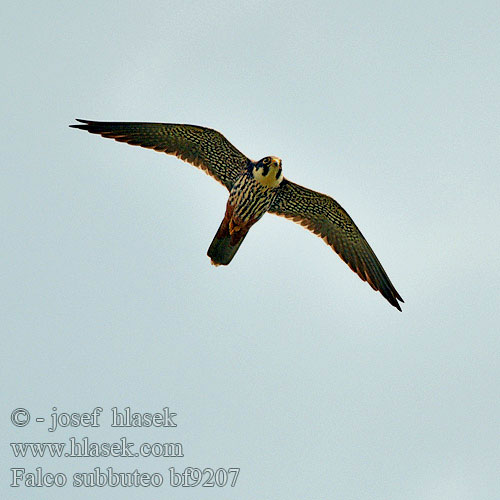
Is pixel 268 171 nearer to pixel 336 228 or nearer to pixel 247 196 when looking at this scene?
pixel 247 196

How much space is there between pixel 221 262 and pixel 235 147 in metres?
2.10

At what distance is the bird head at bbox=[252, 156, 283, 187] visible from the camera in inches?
563

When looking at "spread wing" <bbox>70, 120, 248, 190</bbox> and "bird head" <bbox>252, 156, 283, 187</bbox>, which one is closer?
"bird head" <bbox>252, 156, 283, 187</bbox>

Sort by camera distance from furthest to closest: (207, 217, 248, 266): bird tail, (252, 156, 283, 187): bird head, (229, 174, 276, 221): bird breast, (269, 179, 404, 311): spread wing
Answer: (269, 179, 404, 311): spread wing → (207, 217, 248, 266): bird tail → (229, 174, 276, 221): bird breast → (252, 156, 283, 187): bird head

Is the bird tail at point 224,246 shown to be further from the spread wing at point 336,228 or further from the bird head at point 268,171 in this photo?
the spread wing at point 336,228

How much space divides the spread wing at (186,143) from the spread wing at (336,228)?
1.08 m

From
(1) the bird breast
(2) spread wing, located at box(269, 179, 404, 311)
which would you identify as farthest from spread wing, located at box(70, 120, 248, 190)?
(2) spread wing, located at box(269, 179, 404, 311)

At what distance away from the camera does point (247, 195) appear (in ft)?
48.0

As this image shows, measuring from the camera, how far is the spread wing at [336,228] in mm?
15453

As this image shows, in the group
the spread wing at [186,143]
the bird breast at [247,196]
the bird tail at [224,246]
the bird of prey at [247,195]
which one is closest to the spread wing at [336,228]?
the bird of prey at [247,195]

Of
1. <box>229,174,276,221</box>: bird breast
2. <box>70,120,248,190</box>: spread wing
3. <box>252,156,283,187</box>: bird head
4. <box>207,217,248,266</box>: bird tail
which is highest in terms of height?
<box>70,120,248,190</box>: spread wing

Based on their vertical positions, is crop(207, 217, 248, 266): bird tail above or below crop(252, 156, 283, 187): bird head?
below

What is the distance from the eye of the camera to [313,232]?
15.9 metres

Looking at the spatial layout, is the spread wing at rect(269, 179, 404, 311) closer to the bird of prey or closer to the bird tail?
the bird of prey
